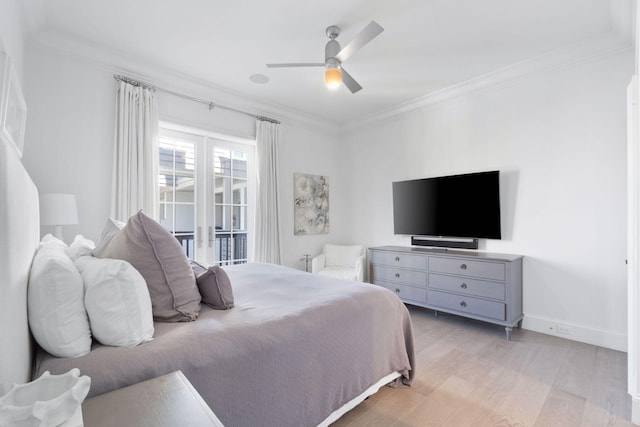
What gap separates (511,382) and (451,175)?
227cm

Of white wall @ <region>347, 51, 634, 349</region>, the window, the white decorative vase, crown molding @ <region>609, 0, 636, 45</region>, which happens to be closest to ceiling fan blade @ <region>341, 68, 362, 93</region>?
white wall @ <region>347, 51, 634, 349</region>

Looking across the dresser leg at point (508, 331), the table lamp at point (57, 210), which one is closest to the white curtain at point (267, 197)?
the table lamp at point (57, 210)

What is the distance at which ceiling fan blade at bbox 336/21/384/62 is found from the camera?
79.4 inches

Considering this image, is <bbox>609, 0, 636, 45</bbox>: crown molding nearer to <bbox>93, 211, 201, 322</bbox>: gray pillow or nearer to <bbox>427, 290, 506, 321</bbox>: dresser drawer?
<bbox>427, 290, 506, 321</bbox>: dresser drawer

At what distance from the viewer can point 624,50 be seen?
2.63 m

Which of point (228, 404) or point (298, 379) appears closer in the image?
point (228, 404)

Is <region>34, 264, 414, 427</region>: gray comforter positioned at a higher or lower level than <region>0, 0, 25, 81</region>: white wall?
lower

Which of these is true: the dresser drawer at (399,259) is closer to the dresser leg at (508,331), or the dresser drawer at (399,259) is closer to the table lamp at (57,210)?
the dresser leg at (508,331)

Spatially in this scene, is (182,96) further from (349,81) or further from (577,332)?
(577,332)

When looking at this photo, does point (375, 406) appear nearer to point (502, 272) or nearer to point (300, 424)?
point (300, 424)

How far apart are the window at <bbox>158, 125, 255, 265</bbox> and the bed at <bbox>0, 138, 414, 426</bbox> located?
1759 mm

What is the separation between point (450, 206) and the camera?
3.60 meters

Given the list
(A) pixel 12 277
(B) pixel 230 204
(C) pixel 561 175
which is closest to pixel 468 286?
(C) pixel 561 175

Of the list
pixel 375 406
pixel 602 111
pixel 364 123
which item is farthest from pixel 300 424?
pixel 364 123
